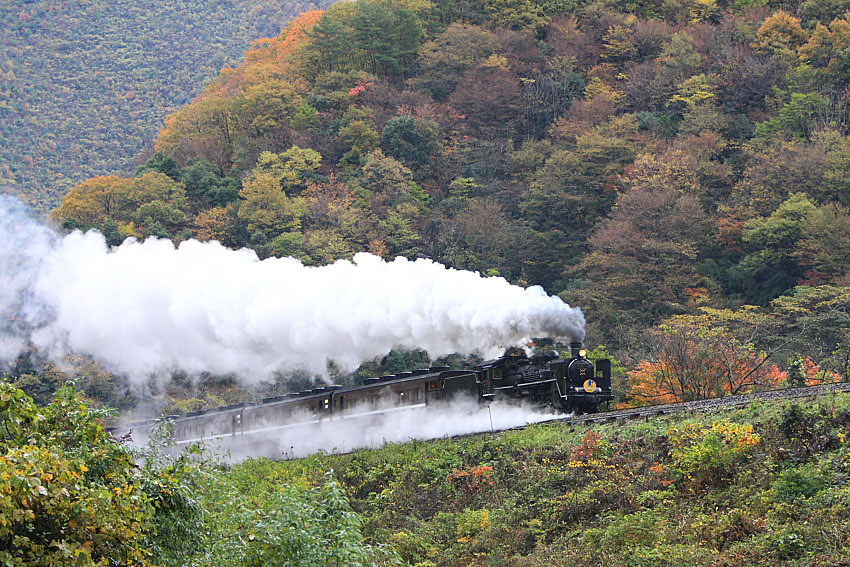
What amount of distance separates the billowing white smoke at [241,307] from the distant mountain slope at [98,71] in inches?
2168

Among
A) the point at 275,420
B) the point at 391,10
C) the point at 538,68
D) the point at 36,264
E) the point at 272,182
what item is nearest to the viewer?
the point at 275,420

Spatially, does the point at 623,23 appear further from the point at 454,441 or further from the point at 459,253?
the point at 454,441

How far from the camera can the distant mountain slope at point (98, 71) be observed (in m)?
106

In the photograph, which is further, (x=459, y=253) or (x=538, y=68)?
(x=538, y=68)

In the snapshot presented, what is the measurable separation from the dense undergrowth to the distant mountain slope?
7393 cm

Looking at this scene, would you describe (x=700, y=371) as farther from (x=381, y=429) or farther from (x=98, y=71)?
(x=98, y=71)

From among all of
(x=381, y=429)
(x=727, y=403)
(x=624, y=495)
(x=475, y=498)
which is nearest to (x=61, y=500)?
(x=624, y=495)

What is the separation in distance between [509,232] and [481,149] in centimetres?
1173

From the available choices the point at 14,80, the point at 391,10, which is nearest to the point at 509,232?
the point at 391,10

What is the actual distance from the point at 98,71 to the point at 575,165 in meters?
75.7

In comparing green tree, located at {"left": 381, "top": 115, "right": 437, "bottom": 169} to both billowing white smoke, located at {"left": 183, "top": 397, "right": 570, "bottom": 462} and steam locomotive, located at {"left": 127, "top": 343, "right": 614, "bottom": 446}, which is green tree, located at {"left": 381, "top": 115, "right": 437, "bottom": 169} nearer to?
steam locomotive, located at {"left": 127, "top": 343, "right": 614, "bottom": 446}

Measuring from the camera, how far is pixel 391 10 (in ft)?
276

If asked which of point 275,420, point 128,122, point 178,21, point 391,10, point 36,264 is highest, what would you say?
point 178,21

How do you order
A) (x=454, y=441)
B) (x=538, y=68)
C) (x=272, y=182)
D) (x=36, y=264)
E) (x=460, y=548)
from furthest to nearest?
(x=538, y=68)
(x=272, y=182)
(x=36, y=264)
(x=454, y=441)
(x=460, y=548)
